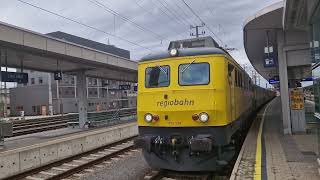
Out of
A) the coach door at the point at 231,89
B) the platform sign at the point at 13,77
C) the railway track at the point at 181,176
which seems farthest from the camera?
the platform sign at the point at 13,77

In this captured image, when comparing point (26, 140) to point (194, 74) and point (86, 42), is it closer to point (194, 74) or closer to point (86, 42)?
point (194, 74)

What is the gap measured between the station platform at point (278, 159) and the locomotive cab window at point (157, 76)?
2.59 m

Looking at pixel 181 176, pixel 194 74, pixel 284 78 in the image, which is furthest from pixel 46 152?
pixel 284 78

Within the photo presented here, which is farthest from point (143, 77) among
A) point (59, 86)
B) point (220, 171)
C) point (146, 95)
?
point (59, 86)

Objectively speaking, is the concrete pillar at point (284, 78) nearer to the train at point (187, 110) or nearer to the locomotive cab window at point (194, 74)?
the train at point (187, 110)

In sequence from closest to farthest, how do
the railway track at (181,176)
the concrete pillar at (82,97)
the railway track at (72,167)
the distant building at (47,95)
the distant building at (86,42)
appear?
the railway track at (181,176) → the railway track at (72,167) → the concrete pillar at (82,97) → the distant building at (86,42) → the distant building at (47,95)

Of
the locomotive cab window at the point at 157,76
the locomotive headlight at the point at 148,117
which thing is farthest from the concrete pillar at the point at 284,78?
the locomotive headlight at the point at 148,117

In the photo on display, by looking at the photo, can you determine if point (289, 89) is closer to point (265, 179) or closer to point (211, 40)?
point (211, 40)

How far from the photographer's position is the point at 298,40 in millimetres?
15000

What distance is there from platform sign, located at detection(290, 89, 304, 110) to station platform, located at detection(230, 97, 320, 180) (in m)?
1.58

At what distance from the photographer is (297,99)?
15.1 metres

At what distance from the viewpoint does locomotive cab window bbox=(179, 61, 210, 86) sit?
8.76 m

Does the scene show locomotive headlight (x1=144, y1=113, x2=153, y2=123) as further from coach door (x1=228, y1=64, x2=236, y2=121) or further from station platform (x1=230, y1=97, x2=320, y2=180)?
station platform (x1=230, y1=97, x2=320, y2=180)

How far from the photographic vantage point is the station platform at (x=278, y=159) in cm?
764
